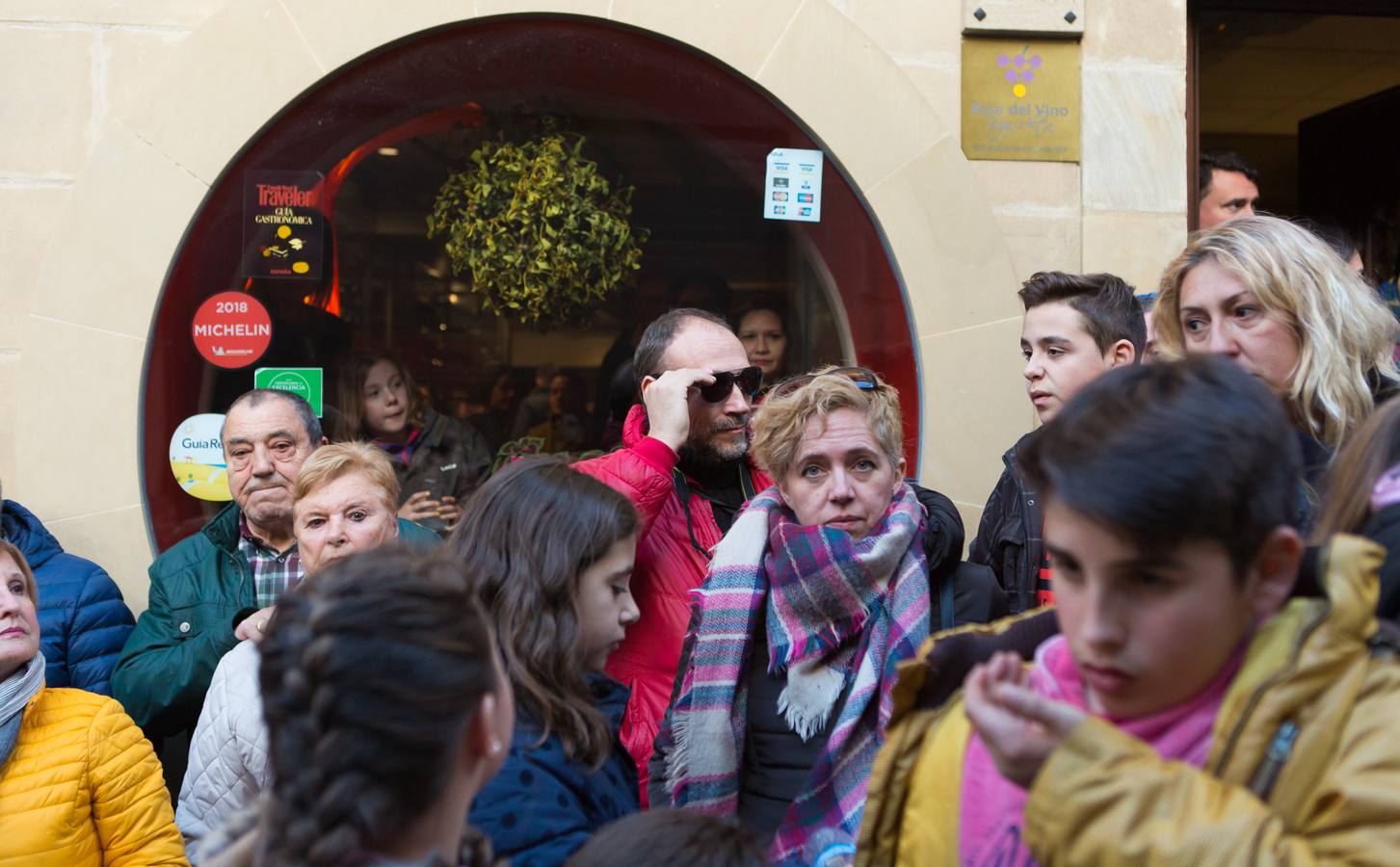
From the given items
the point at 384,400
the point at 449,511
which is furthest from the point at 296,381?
the point at 449,511

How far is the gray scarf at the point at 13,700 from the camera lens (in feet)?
8.63

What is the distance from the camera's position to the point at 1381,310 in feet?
8.26

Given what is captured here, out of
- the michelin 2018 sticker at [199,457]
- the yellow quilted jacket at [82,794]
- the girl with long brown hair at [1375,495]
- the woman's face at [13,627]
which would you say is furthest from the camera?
the michelin 2018 sticker at [199,457]

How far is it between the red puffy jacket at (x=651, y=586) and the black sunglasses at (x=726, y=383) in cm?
25

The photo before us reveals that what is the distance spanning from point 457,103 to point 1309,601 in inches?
146

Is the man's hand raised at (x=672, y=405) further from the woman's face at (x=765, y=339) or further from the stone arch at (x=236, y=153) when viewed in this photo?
the stone arch at (x=236, y=153)

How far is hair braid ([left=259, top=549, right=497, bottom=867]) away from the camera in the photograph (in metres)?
1.29

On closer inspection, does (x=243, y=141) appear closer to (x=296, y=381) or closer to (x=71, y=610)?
(x=296, y=381)

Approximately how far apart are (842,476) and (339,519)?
1371 mm

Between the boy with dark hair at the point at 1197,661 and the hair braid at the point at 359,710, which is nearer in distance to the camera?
the boy with dark hair at the point at 1197,661

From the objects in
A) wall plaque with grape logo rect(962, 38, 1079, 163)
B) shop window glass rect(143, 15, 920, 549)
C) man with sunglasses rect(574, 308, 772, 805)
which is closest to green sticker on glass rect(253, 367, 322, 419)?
shop window glass rect(143, 15, 920, 549)

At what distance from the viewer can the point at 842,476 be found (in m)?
2.62

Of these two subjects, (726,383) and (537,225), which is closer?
(726,383)

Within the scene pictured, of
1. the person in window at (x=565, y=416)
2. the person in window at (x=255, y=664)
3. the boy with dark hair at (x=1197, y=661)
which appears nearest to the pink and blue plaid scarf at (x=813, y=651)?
the person in window at (x=255, y=664)
